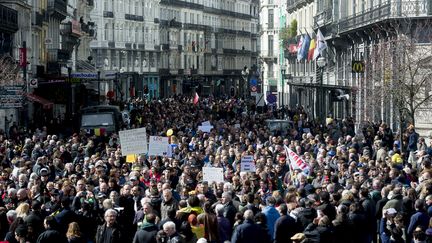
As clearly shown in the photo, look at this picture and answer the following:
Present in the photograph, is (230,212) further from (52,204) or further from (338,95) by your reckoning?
(338,95)

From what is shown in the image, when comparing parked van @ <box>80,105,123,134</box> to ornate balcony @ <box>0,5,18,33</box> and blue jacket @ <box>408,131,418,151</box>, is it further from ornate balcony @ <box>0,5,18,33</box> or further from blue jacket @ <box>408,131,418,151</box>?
blue jacket @ <box>408,131,418,151</box>

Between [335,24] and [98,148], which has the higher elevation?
[335,24]

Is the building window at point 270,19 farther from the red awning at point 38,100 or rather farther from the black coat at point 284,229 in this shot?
the black coat at point 284,229

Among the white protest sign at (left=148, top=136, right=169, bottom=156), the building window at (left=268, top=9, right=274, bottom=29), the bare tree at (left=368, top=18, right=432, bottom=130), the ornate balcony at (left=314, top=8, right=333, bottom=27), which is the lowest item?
the white protest sign at (left=148, top=136, right=169, bottom=156)

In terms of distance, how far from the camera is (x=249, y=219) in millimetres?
18438

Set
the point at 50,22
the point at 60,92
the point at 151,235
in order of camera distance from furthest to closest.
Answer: the point at 50,22 → the point at 60,92 → the point at 151,235

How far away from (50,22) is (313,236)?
217ft

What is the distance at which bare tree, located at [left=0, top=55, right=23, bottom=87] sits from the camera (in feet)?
170

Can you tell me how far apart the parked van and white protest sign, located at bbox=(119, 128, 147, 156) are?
2062 cm

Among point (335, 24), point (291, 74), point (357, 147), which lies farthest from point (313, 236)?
point (291, 74)

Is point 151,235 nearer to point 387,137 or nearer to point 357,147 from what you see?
point 357,147

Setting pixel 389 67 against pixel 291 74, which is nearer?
pixel 389 67

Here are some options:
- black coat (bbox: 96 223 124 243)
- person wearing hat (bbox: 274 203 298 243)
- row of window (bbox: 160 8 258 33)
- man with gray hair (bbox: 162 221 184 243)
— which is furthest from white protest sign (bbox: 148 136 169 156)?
row of window (bbox: 160 8 258 33)

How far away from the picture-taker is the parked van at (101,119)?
2052 inches
